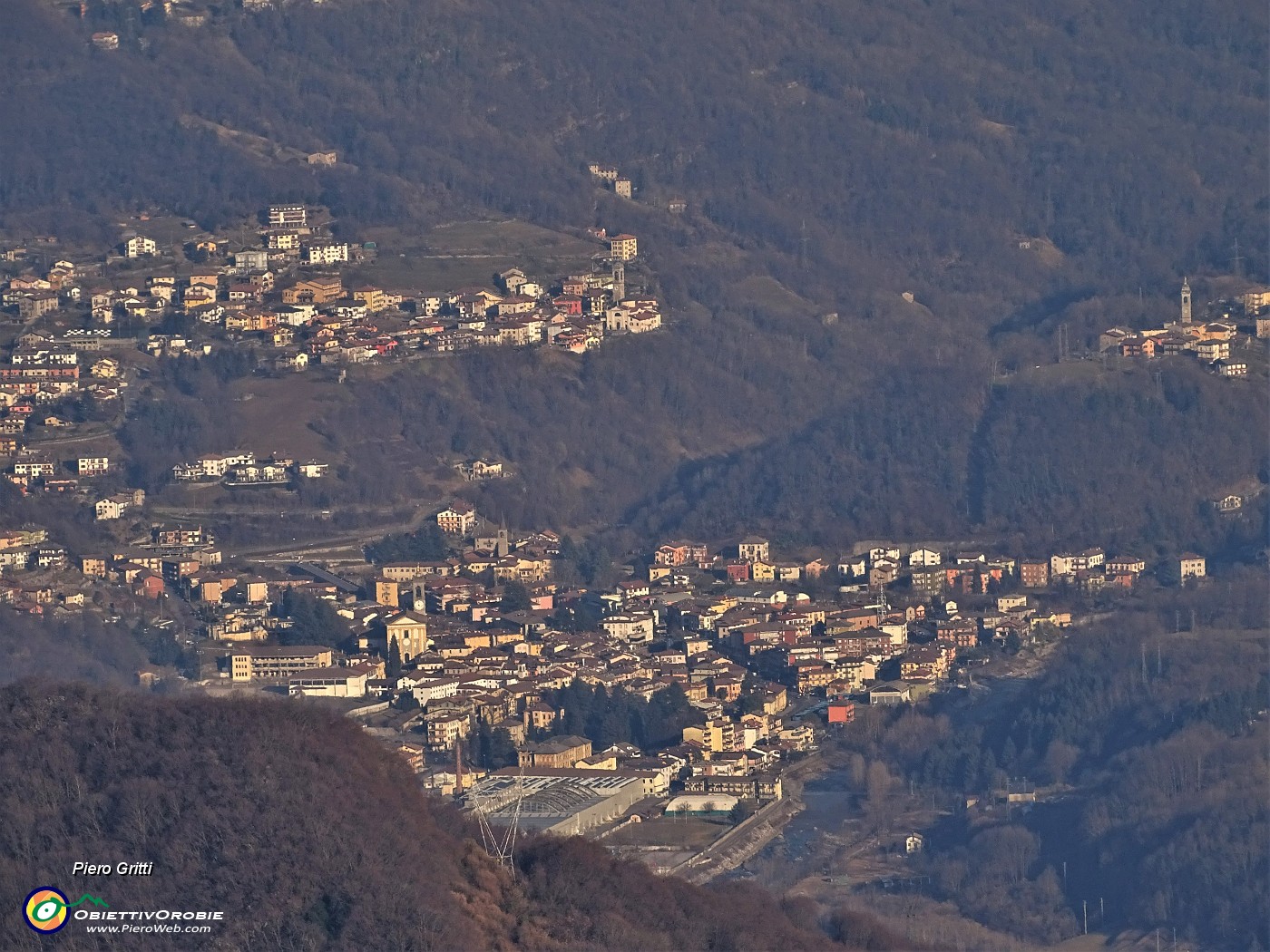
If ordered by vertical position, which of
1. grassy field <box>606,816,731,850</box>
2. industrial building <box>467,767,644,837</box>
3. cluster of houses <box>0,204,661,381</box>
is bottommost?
grassy field <box>606,816,731,850</box>

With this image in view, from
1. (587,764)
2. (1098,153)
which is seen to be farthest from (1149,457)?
(1098,153)

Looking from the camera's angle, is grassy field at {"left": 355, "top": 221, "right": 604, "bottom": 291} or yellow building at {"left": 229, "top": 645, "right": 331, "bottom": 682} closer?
yellow building at {"left": 229, "top": 645, "right": 331, "bottom": 682}

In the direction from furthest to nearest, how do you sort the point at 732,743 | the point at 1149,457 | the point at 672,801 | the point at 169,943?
the point at 1149,457
the point at 732,743
the point at 672,801
the point at 169,943

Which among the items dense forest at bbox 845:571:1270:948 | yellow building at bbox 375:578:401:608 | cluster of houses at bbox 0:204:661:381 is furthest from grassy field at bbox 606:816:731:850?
cluster of houses at bbox 0:204:661:381

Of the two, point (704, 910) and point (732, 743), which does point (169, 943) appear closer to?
point (704, 910)

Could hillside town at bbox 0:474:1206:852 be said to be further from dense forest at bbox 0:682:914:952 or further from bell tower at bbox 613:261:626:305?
bell tower at bbox 613:261:626:305

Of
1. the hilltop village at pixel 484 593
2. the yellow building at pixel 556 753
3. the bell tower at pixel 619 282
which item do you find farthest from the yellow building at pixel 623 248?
the yellow building at pixel 556 753
